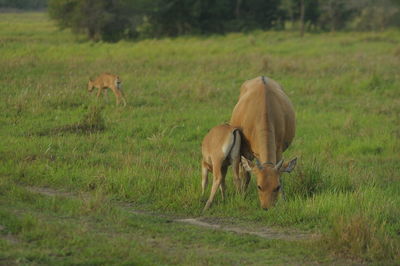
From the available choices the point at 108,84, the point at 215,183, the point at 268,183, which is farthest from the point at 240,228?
the point at 108,84

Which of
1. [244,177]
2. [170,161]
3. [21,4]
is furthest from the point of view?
[21,4]

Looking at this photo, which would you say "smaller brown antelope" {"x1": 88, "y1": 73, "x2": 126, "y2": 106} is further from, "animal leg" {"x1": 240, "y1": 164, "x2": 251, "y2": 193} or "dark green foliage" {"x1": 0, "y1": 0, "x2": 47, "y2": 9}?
"animal leg" {"x1": 240, "y1": 164, "x2": 251, "y2": 193}

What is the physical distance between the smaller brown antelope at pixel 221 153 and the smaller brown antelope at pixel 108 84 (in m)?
6.91

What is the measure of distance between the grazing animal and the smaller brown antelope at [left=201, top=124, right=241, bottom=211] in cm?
16

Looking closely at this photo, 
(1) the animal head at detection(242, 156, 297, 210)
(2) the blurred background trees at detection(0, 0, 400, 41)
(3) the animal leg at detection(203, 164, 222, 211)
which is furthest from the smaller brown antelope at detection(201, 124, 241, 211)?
(2) the blurred background trees at detection(0, 0, 400, 41)

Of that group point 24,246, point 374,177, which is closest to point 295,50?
point 374,177

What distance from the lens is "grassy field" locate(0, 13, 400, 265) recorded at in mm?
6367

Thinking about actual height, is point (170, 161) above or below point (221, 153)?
below

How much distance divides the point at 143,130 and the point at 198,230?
5.49 m

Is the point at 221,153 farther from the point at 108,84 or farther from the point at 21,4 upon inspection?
Answer: the point at 21,4

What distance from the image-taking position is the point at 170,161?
33.6 feet

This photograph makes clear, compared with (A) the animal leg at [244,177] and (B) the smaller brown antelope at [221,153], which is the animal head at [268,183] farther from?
(A) the animal leg at [244,177]

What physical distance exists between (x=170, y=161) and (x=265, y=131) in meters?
2.40

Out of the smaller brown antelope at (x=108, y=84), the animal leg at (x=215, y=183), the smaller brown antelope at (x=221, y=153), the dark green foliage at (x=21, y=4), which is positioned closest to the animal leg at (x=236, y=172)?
the smaller brown antelope at (x=221, y=153)
